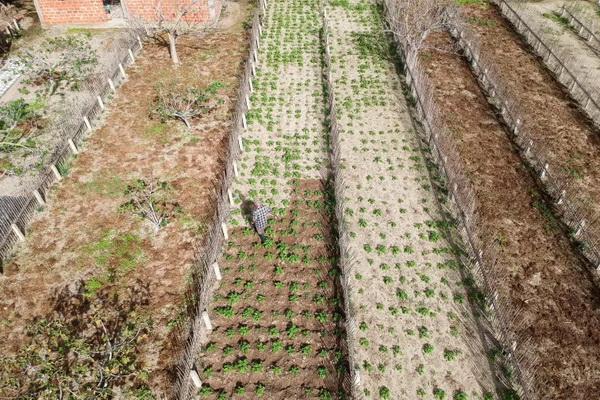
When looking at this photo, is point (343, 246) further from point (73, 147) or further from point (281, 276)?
point (73, 147)

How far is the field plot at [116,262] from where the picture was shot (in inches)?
367

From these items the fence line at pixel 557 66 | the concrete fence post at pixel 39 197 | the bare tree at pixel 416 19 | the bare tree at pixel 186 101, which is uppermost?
the bare tree at pixel 416 19

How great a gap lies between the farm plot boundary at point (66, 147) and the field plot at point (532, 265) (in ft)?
42.7

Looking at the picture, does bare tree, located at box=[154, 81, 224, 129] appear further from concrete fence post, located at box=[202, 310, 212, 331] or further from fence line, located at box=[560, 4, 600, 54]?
fence line, located at box=[560, 4, 600, 54]

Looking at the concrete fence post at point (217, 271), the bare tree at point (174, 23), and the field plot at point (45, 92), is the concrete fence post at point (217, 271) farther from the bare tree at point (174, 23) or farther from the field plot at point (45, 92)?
the bare tree at point (174, 23)

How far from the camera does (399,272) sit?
1130 cm

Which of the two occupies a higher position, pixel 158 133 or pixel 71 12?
pixel 71 12

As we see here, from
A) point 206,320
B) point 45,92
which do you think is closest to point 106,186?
point 206,320

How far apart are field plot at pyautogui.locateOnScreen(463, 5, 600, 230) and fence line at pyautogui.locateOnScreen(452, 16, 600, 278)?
172mm

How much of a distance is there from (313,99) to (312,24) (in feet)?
25.2

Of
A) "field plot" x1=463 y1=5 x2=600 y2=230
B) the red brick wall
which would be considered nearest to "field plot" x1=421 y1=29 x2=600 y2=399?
"field plot" x1=463 y1=5 x2=600 y2=230

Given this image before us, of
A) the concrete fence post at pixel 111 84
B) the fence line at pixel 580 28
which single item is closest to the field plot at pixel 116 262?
the concrete fence post at pixel 111 84

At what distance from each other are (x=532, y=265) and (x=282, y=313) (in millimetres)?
6738

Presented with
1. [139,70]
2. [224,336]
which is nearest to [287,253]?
[224,336]
